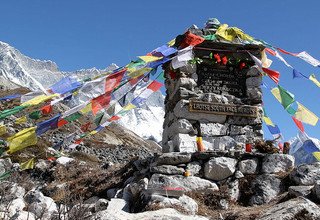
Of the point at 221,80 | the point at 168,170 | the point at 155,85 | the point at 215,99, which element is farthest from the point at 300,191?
the point at 155,85

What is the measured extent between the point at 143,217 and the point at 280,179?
414cm

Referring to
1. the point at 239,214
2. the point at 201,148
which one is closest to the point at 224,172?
the point at 201,148

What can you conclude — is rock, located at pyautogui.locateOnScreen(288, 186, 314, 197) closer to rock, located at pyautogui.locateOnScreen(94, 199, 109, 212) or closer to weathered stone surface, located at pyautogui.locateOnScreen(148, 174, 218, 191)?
weathered stone surface, located at pyautogui.locateOnScreen(148, 174, 218, 191)

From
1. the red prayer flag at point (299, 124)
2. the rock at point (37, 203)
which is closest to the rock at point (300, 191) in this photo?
the rock at point (37, 203)

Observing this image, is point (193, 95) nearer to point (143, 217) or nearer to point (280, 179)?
point (280, 179)

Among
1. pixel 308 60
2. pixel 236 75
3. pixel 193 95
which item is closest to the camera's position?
pixel 193 95

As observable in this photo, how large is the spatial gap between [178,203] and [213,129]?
3.73m

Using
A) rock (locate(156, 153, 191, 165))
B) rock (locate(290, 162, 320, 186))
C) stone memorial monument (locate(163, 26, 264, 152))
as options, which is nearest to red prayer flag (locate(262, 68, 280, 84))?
stone memorial monument (locate(163, 26, 264, 152))

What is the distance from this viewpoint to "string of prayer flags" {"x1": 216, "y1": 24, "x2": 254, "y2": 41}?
1257 centimetres

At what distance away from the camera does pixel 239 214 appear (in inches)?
287

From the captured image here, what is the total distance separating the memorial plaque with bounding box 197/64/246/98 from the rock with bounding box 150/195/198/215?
423 centimetres

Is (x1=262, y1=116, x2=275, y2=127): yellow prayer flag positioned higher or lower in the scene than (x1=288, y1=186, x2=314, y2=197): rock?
higher

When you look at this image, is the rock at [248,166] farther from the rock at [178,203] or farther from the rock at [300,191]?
the rock at [300,191]

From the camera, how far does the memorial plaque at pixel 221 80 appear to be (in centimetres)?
1198
